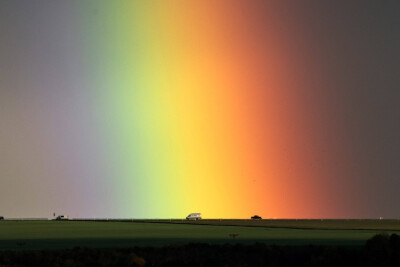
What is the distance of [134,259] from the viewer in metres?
57.8

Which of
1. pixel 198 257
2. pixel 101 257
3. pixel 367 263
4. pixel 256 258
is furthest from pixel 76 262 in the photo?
pixel 367 263

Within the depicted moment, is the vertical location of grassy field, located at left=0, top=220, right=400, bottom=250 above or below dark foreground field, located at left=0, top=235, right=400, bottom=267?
above

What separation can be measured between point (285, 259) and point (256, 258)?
2.54 m

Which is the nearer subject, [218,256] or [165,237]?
[218,256]

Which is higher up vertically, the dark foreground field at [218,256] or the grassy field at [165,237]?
the grassy field at [165,237]

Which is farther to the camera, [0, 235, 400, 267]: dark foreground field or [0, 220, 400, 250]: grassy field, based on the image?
[0, 220, 400, 250]: grassy field

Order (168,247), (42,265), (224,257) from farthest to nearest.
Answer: (168,247), (224,257), (42,265)

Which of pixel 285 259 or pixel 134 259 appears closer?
pixel 134 259

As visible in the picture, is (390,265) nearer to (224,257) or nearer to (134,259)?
(224,257)

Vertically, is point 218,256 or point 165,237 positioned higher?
point 165,237

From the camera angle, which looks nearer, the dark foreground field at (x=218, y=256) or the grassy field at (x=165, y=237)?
the dark foreground field at (x=218, y=256)

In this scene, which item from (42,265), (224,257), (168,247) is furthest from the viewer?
(168,247)

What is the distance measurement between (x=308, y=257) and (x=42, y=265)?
22.9 meters

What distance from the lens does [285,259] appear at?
203 feet
